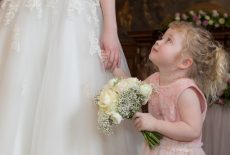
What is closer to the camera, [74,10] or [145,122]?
[145,122]

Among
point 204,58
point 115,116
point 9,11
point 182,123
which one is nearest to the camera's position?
point 115,116

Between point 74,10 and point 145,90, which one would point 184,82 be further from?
point 74,10

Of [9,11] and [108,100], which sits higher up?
[9,11]

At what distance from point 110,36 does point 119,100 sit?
1.13 ft

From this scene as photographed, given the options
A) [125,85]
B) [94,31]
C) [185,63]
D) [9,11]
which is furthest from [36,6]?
[185,63]

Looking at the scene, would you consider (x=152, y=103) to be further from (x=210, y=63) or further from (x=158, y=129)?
(x=210, y=63)

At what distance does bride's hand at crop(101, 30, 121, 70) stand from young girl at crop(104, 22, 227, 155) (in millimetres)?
159

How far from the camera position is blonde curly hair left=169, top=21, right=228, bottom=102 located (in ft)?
5.39

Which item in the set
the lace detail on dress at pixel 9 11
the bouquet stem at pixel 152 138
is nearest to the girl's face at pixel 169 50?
the bouquet stem at pixel 152 138

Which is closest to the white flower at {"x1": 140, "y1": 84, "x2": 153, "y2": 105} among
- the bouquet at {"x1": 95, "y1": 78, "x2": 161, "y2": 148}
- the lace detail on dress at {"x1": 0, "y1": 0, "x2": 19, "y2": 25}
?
the bouquet at {"x1": 95, "y1": 78, "x2": 161, "y2": 148}

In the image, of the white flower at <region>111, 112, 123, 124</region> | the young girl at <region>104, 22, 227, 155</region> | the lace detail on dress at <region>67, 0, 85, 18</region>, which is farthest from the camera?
the lace detail on dress at <region>67, 0, 85, 18</region>

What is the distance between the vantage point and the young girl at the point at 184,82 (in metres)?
1.56

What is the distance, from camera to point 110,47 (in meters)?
1.69

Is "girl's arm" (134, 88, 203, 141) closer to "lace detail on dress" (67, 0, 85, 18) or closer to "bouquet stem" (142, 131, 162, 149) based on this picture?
"bouquet stem" (142, 131, 162, 149)
